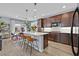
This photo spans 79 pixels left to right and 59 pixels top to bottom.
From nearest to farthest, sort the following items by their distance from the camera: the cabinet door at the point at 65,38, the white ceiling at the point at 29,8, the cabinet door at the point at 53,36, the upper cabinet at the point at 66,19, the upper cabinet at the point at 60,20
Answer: the white ceiling at the point at 29,8 → the cabinet door at the point at 65,38 → the upper cabinet at the point at 66,19 → the upper cabinet at the point at 60,20 → the cabinet door at the point at 53,36

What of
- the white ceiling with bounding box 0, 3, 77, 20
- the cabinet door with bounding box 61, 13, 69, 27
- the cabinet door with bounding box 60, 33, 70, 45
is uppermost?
the white ceiling with bounding box 0, 3, 77, 20

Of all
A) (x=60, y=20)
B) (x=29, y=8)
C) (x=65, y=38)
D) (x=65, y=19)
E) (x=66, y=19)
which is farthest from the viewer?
(x=60, y=20)

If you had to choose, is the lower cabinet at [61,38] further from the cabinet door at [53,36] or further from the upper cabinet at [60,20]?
the upper cabinet at [60,20]

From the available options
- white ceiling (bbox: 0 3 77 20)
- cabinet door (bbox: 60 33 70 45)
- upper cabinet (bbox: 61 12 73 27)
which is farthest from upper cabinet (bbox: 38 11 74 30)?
white ceiling (bbox: 0 3 77 20)

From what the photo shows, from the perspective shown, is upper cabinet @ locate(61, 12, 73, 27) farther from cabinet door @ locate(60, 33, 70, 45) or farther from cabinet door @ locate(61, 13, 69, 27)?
cabinet door @ locate(60, 33, 70, 45)

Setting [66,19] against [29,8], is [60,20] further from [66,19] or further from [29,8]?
[29,8]

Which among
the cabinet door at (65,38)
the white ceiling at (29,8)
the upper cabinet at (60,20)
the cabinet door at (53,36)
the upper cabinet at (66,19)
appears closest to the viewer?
the white ceiling at (29,8)

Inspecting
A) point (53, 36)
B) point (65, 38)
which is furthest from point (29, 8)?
point (53, 36)

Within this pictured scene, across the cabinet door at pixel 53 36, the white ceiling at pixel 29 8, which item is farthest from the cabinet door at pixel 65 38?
the white ceiling at pixel 29 8

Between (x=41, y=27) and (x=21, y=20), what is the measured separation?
3409mm

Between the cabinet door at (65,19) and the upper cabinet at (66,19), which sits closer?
the upper cabinet at (66,19)

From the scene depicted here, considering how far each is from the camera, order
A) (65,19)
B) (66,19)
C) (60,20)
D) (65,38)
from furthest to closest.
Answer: (60,20)
(65,19)
(66,19)
(65,38)

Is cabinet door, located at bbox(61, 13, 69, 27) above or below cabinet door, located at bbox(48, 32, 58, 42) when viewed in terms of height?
above

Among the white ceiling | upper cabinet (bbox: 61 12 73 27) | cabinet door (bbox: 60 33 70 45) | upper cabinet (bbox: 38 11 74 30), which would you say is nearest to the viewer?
the white ceiling
